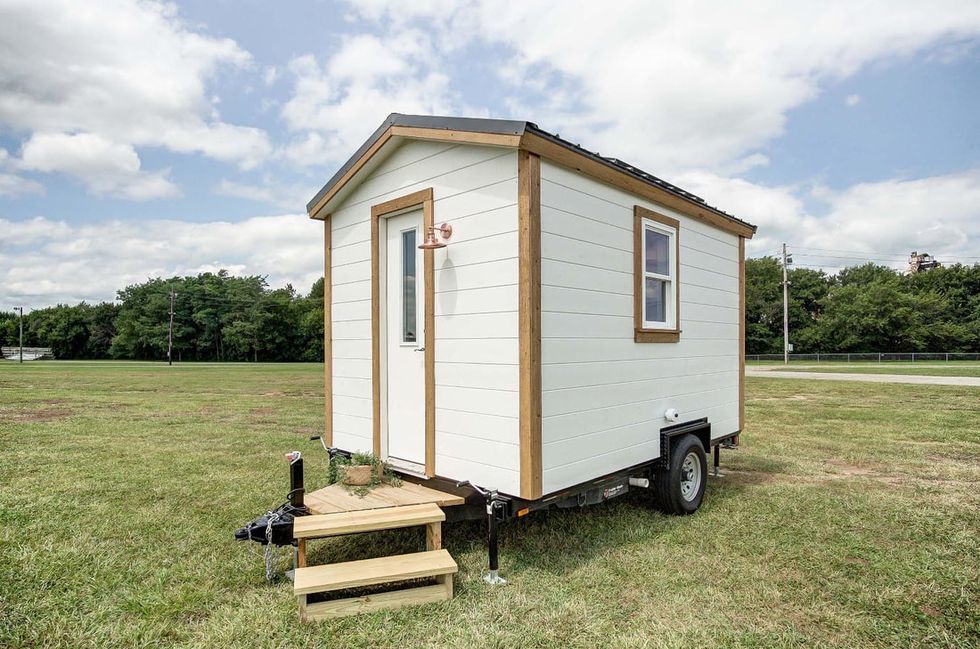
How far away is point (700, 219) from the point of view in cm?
591

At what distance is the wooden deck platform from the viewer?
147 inches

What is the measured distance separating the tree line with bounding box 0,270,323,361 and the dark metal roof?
54.9m

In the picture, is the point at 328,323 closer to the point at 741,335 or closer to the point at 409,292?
the point at 409,292

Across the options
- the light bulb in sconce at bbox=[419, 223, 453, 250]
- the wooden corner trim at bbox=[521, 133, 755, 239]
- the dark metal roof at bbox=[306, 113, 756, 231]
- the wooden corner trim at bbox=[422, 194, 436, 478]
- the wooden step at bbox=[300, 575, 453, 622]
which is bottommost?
the wooden step at bbox=[300, 575, 453, 622]

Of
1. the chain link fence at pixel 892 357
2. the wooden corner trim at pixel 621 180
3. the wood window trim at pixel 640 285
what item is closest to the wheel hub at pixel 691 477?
the wood window trim at pixel 640 285

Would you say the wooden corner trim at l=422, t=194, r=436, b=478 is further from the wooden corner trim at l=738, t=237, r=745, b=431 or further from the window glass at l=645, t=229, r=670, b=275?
the wooden corner trim at l=738, t=237, r=745, b=431

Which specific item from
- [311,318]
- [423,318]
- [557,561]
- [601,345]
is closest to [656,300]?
[601,345]

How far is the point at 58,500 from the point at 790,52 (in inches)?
471

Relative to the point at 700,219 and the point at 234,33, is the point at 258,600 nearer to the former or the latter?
the point at 700,219

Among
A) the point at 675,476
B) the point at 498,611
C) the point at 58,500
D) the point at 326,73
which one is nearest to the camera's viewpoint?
the point at 498,611

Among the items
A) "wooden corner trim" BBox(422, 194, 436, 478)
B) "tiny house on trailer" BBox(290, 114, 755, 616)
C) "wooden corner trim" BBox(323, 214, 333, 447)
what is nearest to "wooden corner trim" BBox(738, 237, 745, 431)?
"tiny house on trailer" BBox(290, 114, 755, 616)

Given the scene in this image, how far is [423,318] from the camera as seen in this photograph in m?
4.45

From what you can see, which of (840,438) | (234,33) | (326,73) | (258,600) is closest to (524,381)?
(258,600)

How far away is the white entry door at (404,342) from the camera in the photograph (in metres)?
4.46
